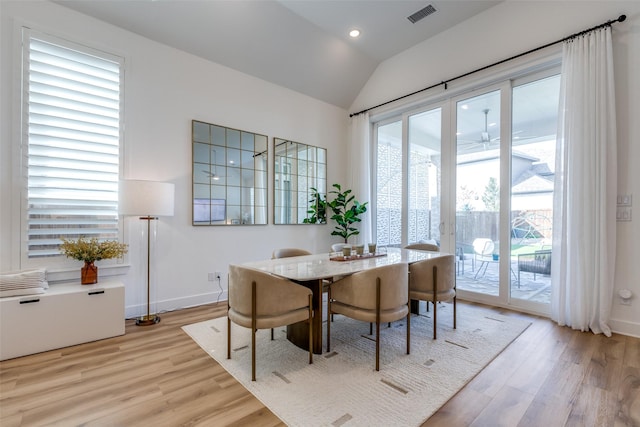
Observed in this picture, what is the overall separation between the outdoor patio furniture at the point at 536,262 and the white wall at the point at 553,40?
23.6 inches

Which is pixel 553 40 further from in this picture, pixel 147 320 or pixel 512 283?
pixel 147 320

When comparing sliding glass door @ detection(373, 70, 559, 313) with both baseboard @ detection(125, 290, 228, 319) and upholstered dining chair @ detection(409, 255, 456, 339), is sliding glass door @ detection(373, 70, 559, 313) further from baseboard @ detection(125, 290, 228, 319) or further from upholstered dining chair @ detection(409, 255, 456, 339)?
baseboard @ detection(125, 290, 228, 319)

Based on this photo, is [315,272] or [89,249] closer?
[315,272]

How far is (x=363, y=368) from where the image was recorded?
7.15 feet

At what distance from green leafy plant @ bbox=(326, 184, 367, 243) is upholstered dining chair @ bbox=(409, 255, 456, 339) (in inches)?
90.8

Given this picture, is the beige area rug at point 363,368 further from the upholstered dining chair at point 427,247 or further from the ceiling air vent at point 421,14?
the ceiling air vent at point 421,14

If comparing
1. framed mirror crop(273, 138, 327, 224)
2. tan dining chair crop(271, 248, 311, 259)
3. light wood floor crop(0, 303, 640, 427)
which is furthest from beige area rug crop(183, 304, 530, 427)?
framed mirror crop(273, 138, 327, 224)

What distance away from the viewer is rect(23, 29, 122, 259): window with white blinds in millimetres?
2771

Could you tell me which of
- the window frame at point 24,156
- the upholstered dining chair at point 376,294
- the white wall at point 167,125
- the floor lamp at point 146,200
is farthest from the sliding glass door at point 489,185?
the window frame at point 24,156

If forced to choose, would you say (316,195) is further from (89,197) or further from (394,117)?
(89,197)

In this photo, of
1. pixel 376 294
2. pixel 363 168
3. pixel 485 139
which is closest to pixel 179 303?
pixel 376 294

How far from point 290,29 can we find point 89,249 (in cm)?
352

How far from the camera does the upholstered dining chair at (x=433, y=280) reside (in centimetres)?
271

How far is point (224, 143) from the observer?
399 cm
